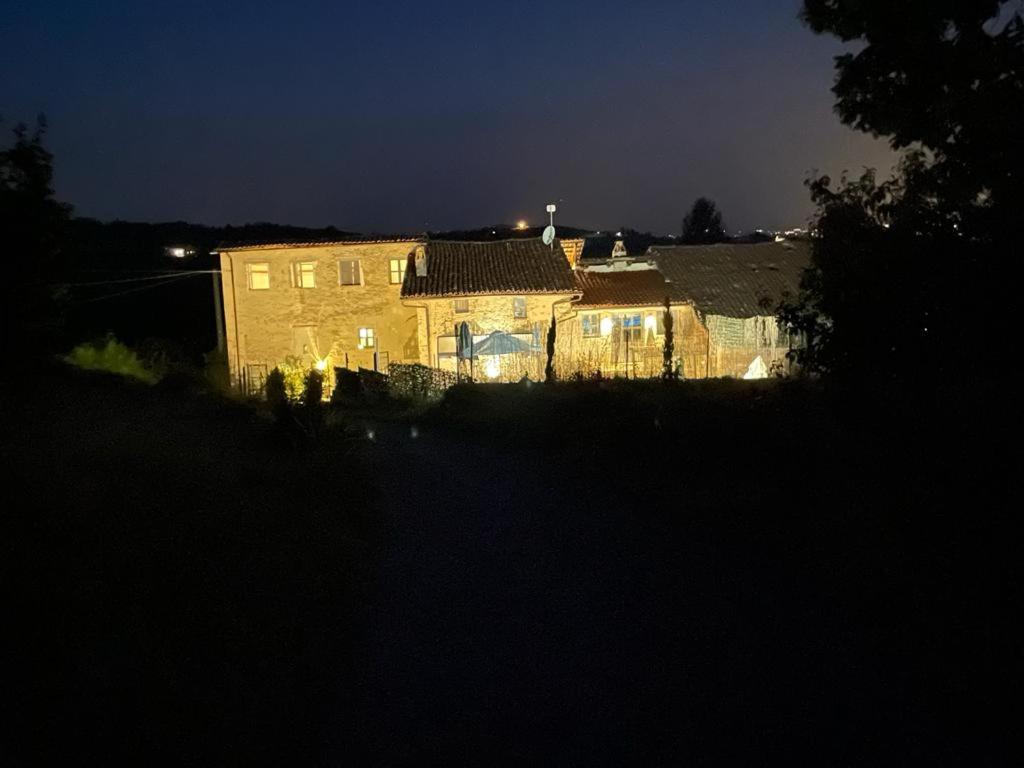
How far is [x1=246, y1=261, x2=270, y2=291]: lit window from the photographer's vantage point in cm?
2955

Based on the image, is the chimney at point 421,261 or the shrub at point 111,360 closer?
the shrub at point 111,360

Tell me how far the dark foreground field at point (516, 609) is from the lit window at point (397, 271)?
768 inches

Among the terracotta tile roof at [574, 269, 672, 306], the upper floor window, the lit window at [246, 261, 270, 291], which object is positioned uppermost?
the lit window at [246, 261, 270, 291]

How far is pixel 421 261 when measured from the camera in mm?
29234

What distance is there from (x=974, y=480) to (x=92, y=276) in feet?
156

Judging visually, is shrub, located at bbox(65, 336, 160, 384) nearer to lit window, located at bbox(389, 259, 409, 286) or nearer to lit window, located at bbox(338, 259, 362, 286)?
lit window, located at bbox(338, 259, 362, 286)

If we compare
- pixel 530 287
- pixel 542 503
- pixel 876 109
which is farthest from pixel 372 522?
pixel 530 287

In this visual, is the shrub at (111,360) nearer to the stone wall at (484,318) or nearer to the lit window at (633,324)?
the stone wall at (484,318)

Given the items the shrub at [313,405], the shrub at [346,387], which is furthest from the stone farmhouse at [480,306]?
the shrub at [313,405]

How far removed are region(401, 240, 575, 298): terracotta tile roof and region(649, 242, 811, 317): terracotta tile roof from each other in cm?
428

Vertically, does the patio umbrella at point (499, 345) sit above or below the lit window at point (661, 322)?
below

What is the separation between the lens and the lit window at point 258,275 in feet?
96.9

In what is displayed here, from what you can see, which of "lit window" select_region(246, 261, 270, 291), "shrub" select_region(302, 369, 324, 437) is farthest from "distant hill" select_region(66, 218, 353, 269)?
"shrub" select_region(302, 369, 324, 437)

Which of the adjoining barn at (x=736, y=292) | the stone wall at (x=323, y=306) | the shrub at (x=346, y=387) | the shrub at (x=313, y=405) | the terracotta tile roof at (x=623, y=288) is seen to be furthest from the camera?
the stone wall at (x=323, y=306)
